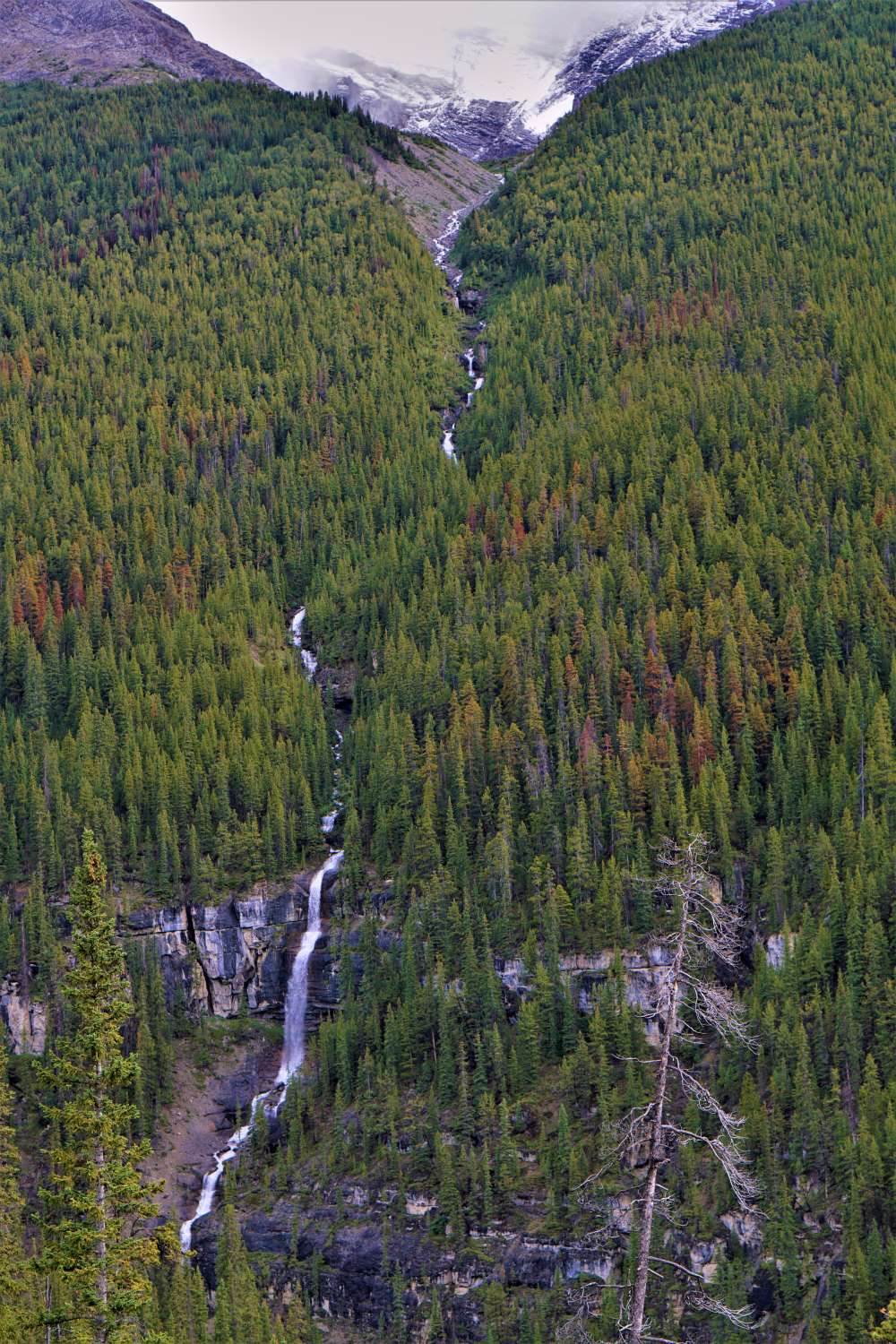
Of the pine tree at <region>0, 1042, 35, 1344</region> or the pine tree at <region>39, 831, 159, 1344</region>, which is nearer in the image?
the pine tree at <region>39, 831, 159, 1344</region>

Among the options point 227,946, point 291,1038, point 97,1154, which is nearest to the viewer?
point 97,1154

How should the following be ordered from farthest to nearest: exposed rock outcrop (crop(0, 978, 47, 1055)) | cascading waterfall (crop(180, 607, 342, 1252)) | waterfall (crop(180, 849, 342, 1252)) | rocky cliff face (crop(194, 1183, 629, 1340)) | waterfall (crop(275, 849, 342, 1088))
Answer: waterfall (crop(275, 849, 342, 1088))
exposed rock outcrop (crop(0, 978, 47, 1055))
cascading waterfall (crop(180, 607, 342, 1252))
waterfall (crop(180, 849, 342, 1252))
rocky cliff face (crop(194, 1183, 629, 1340))

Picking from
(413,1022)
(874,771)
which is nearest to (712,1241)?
(413,1022)

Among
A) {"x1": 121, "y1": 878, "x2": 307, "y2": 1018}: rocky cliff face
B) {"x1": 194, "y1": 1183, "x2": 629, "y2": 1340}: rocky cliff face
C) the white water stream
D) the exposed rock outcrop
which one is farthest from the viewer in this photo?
{"x1": 121, "y1": 878, "x2": 307, "y2": 1018}: rocky cliff face

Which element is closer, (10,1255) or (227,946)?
(10,1255)

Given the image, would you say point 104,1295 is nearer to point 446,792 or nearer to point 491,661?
point 446,792

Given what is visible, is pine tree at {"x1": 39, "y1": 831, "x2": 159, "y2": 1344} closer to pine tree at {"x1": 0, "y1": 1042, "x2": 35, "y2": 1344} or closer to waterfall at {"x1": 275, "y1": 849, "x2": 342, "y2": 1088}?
pine tree at {"x1": 0, "y1": 1042, "x2": 35, "y2": 1344}

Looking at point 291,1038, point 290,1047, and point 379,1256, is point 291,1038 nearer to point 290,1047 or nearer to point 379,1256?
point 290,1047

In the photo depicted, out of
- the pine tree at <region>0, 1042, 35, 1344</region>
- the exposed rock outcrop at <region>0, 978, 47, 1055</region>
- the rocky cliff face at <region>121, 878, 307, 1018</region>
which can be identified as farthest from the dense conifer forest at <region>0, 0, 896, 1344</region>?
the rocky cliff face at <region>121, 878, 307, 1018</region>

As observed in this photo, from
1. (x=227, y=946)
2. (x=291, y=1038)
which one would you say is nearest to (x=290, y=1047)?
(x=291, y=1038)
